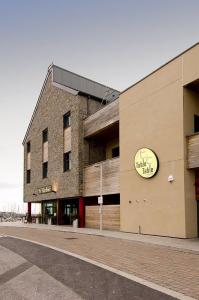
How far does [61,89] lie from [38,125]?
7.56 metres

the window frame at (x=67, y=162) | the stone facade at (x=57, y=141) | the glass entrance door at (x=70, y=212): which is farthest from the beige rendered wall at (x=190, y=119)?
the glass entrance door at (x=70, y=212)

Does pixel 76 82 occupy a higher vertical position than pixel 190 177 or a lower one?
higher

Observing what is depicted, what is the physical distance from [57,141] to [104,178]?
9.26 meters

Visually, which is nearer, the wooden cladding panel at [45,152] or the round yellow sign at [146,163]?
the round yellow sign at [146,163]

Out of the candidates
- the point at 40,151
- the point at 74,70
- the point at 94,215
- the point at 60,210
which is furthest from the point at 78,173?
the point at 74,70

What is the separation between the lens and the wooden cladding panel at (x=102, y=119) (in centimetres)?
2773

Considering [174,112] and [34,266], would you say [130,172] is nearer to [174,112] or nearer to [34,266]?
[174,112]

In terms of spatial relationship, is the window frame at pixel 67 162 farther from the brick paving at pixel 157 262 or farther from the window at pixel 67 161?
the brick paving at pixel 157 262

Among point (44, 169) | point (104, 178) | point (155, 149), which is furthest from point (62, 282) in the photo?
point (44, 169)

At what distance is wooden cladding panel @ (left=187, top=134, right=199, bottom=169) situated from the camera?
63.6 feet

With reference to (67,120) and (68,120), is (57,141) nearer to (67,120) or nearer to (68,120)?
(67,120)

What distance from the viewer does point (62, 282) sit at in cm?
887

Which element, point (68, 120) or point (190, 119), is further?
point (68, 120)

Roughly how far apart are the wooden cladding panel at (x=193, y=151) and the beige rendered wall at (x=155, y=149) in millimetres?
408
